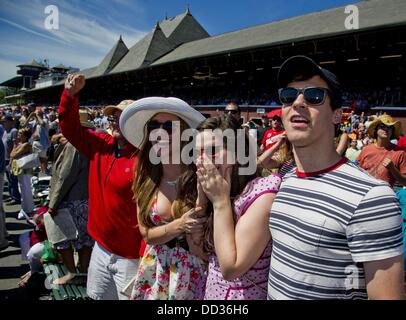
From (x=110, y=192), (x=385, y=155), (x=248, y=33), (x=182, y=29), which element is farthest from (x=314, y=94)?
(x=182, y=29)

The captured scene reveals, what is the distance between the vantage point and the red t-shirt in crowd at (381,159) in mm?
3496

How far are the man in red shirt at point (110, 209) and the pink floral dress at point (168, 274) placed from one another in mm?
397

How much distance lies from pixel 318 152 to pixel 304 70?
33 centimetres

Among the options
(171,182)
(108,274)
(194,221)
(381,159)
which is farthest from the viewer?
(381,159)

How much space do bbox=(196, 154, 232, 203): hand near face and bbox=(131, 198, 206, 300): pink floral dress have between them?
1.37ft

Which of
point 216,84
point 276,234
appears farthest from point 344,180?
point 216,84

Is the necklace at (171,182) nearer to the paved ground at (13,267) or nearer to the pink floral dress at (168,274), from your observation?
the pink floral dress at (168,274)

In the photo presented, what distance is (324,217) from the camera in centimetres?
108

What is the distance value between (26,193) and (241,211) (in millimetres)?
5933

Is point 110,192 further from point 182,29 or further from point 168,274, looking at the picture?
point 182,29

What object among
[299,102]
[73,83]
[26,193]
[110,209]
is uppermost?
[73,83]

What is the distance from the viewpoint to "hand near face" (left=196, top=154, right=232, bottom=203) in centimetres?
130

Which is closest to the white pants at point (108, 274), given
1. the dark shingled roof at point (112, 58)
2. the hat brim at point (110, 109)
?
the hat brim at point (110, 109)

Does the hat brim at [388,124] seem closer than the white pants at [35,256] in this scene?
No
